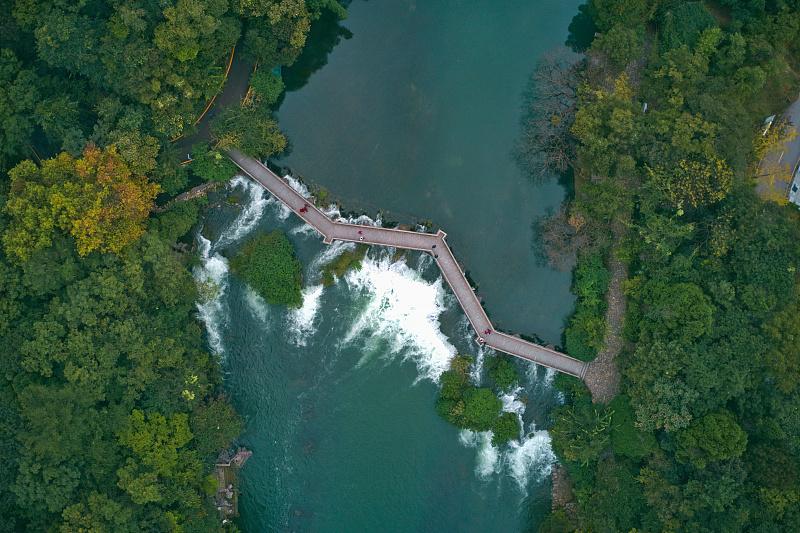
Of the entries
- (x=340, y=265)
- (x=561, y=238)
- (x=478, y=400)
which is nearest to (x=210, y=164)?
(x=340, y=265)

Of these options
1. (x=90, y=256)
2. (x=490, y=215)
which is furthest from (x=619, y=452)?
(x=90, y=256)

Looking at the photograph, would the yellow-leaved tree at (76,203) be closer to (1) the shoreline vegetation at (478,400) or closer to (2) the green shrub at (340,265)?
(2) the green shrub at (340,265)

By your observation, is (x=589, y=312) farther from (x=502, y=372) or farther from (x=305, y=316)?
(x=305, y=316)

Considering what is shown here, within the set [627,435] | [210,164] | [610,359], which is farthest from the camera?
[610,359]

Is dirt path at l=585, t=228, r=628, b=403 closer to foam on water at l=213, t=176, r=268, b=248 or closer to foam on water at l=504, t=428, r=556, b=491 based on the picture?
foam on water at l=504, t=428, r=556, b=491

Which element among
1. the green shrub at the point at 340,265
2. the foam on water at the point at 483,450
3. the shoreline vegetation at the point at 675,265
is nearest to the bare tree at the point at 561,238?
the shoreline vegetation at the point at 675,265

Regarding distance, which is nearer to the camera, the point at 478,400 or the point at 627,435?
the point at 627,435
